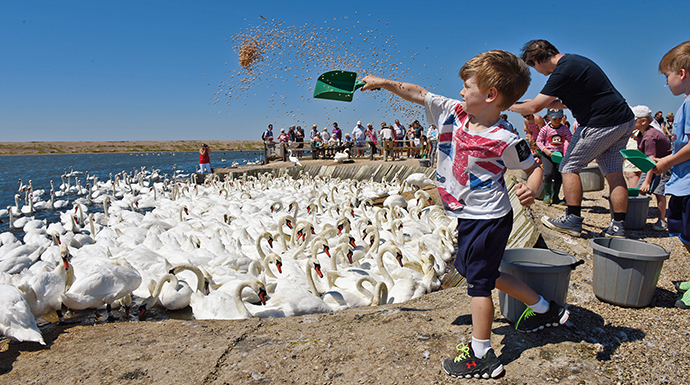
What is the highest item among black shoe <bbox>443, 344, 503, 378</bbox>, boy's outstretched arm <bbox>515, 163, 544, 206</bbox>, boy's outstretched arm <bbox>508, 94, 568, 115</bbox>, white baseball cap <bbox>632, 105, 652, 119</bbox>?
white baseball cap <bbox>632, 105, 652, 119</bbox>

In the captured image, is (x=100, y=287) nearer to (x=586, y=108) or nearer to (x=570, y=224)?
(x=570, y=224)

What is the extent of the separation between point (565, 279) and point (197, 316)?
3528mm

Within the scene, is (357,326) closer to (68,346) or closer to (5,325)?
(68,346)

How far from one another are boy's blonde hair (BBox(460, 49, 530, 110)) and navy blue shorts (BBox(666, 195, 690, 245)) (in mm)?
1870

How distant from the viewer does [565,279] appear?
2.69 metres

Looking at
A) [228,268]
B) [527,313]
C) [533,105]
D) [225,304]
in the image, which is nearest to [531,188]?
[527,313]

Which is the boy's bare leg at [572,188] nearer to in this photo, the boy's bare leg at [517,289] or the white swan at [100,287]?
the boy's bare leg at [517,289]

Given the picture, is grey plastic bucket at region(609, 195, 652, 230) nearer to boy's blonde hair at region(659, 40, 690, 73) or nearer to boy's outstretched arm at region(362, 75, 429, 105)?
boy's blonde hair at region(659, 40, 690, 73)

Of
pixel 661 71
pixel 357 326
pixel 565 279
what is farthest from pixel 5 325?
pixel 661 71

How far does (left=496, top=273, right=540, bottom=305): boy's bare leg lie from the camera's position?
8.08 ft

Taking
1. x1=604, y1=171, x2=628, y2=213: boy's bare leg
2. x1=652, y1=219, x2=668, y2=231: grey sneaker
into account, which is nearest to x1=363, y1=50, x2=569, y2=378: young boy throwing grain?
x1=604, y1=171, x2=628, y2=213: boy's bare leg

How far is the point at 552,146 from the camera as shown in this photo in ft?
23.8

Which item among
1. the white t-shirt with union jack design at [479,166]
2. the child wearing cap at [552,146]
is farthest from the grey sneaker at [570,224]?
the white t-shirt with union jack design at [479,166]

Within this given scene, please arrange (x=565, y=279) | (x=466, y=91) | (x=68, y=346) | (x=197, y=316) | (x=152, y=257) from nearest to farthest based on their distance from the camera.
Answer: (x=466, y=91)
(x=565, y=279)
(x=68, y=346)
(x=197, y=316)
(x=152, y=257)
